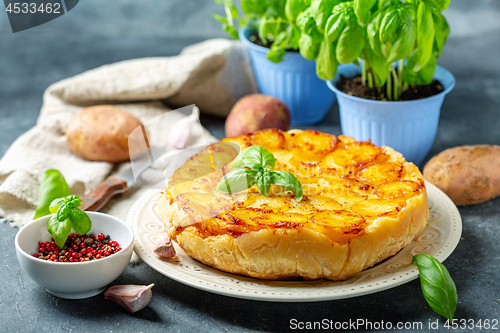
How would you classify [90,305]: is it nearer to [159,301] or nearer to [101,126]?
[159,301]

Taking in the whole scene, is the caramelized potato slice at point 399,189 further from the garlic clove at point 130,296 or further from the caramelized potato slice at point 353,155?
the garlic clove at point 130,296

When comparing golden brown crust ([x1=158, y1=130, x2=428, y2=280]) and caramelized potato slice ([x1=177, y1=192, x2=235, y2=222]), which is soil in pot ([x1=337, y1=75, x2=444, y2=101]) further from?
caramelized potato slice ([x1=177, y1=192, x2=235, y2=222])

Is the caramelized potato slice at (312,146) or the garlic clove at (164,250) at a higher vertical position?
the caramelized potato slice at (312,146)

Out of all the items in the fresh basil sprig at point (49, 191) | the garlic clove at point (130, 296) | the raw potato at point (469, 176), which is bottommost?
the raw potato at point (469, 176)

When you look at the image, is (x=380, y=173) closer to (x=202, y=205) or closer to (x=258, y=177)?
(x=258, y=177)

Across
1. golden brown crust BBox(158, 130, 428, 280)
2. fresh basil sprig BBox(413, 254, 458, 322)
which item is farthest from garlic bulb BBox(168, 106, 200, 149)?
fresh basil sprig BBox(413, 254, 458, 322)

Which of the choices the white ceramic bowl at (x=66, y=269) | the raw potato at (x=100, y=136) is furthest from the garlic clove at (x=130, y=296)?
the raw potato at (x=100, y=136)

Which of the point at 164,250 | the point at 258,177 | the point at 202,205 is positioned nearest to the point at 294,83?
the point at 258,177
